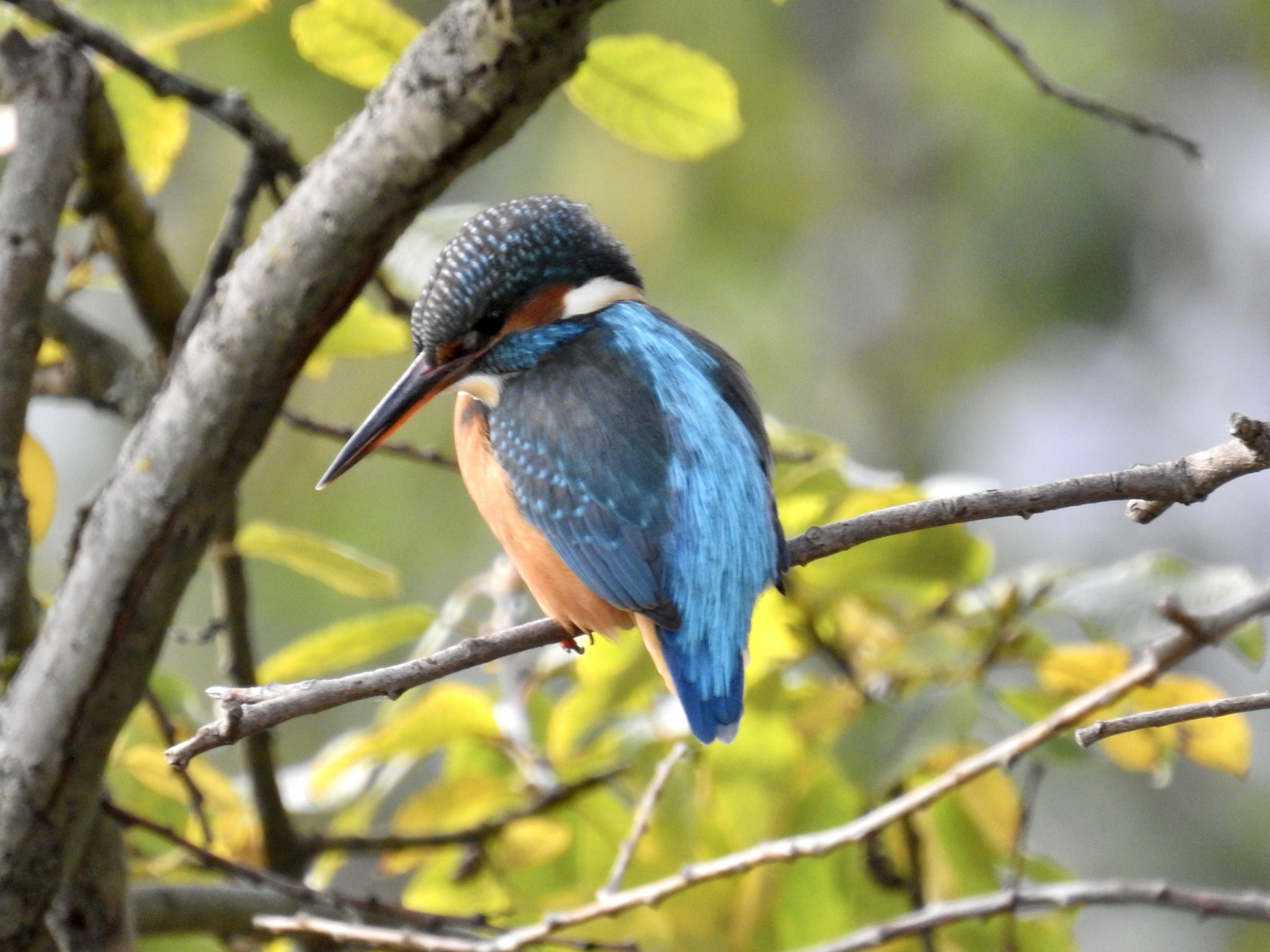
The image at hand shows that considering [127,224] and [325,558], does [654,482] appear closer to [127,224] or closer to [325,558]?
[325,558]

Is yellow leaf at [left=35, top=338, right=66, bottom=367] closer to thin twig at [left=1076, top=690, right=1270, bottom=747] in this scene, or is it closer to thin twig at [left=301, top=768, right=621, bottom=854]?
thin twig at [left=301, top=768, right=621, bottom=854]

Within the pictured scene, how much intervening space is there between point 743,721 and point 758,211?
3241 millimetres

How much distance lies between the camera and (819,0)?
552 centimetres

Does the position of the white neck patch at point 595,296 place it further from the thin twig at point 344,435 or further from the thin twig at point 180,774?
the thin twig at point 180,774

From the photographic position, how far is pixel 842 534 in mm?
1163

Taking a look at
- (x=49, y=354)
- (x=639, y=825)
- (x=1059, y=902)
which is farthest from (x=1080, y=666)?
(x=49, y=354)

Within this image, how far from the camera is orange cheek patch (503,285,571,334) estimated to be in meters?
1.47

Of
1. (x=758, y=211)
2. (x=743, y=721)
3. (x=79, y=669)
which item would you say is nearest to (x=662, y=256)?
(x=758, y=211)

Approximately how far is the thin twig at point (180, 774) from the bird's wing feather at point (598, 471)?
506 millimetres

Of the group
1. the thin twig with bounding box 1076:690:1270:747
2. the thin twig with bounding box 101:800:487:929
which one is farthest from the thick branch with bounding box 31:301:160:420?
the thin twig with bounding box 1076:690:1270:747

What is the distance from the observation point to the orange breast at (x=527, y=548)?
1353mm

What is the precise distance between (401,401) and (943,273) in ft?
13.1

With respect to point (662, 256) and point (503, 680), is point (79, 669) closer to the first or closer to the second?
point (503, 680)

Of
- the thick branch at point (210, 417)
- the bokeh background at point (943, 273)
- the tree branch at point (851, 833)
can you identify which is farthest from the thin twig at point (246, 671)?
the bokeh background at point (943, 273)
